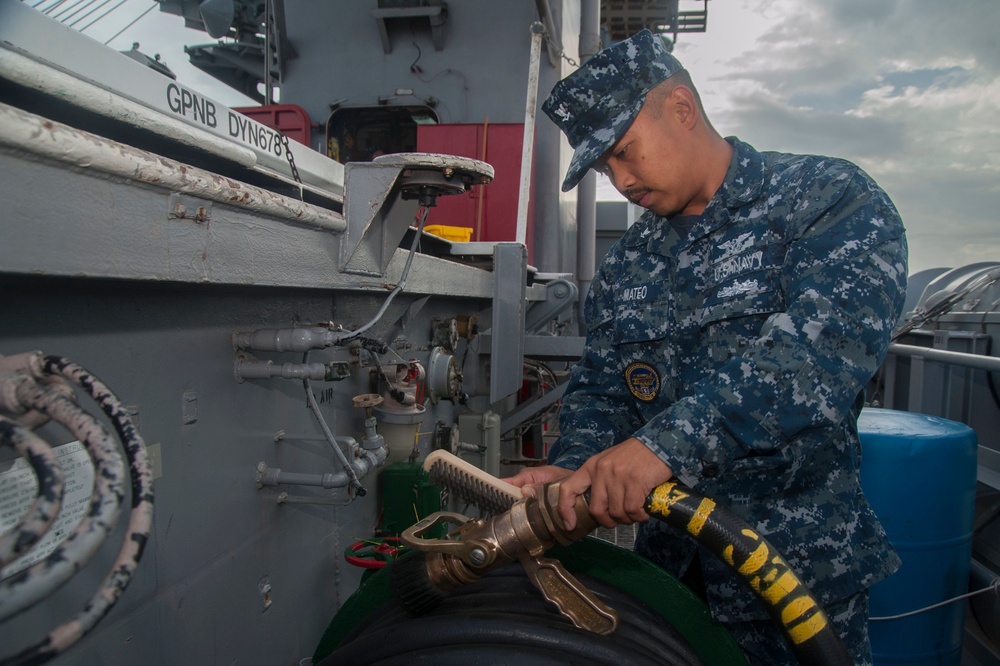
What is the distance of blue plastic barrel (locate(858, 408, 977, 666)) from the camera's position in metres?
2.42

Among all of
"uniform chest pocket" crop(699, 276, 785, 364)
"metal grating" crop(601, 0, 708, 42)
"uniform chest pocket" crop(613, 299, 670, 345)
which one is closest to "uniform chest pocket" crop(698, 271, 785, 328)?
"uniform chest pocket" crop(699, 276, 785, 364)

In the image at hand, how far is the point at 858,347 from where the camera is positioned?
1.17 metres

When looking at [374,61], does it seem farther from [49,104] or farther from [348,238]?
[49,104]

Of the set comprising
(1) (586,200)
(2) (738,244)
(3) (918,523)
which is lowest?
(3) (918,523)

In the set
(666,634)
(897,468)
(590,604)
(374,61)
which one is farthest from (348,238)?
(374,61)

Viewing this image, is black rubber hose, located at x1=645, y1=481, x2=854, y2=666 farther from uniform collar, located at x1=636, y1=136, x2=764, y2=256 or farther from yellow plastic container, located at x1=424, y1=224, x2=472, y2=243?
yellow plastic container, located at x1=424, y1=224, x2=472, y2=243

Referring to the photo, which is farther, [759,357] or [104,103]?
A: [759,357]

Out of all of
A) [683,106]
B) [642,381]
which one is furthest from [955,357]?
[683,106]

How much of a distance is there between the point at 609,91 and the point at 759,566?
107 cm

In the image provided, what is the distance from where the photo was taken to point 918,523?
2.44m

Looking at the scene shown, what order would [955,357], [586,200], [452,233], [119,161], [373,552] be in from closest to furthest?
[119,161] → [373,552] → [955,357] → [452,233] → [586,200]

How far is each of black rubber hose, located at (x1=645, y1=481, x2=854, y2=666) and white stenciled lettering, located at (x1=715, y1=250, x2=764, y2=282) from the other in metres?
0.63

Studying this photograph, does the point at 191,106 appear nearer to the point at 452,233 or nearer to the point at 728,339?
the point at 728,339

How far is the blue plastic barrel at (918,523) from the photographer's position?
2420 millimetres
